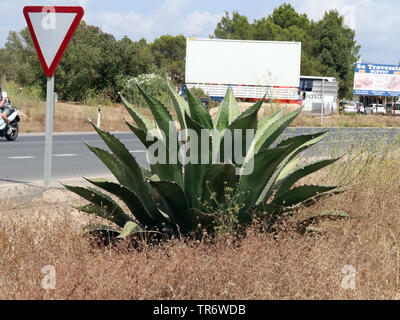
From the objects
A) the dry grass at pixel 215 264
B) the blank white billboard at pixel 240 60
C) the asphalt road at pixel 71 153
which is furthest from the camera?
the blank white billboard at pixel 240 60

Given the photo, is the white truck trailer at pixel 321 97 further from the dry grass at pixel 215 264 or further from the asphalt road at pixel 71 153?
the dry grass at pixel 215 264

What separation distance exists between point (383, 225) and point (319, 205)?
0.59 metres

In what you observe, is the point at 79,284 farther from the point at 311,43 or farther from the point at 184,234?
the point at 311,43

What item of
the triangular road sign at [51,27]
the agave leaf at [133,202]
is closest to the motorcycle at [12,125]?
the triangular road sign at [51,27]

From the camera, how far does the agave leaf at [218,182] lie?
5379mm

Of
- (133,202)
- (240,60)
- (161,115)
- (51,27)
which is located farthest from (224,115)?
(240,60)

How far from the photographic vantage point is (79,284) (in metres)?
4.41

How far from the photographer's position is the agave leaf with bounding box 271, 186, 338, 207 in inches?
226

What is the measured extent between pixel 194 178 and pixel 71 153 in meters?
12.6

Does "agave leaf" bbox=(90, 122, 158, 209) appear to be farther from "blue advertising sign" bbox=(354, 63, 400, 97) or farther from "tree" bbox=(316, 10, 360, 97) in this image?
"tree" bbox=(316, 10, 360, 97)

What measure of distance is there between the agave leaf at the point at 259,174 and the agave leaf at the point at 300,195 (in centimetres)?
21

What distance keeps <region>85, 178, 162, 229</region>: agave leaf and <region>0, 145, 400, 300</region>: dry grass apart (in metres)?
0.44

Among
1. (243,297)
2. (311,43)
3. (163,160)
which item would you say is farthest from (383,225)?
(311,43)

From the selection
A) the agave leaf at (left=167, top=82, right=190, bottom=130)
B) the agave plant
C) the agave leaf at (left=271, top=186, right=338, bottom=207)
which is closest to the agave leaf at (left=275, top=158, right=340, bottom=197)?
the agave plant
